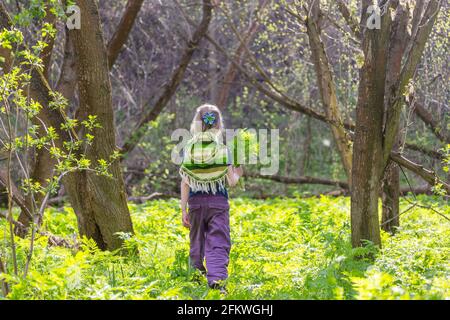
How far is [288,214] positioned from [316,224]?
1020 mm

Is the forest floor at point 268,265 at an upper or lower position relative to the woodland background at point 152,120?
lower

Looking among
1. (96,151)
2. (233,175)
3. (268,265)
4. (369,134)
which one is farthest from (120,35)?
(268,265)

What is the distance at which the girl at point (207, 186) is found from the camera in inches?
290

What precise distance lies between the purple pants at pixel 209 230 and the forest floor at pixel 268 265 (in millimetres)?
211

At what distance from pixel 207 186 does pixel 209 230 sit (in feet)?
1.37

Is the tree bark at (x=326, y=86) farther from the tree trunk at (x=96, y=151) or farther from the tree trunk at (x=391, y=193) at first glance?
the tree trunk at (x=96, y=151)

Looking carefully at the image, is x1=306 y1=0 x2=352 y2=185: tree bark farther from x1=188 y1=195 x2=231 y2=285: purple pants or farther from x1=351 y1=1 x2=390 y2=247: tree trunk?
x1=188 y1=195 x2=231 y2=285: purple pants

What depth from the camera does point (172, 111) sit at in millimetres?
→ 21516

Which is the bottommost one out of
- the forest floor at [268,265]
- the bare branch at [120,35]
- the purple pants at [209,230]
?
the forest floor at [268,265]

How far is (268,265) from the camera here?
743 centimetres

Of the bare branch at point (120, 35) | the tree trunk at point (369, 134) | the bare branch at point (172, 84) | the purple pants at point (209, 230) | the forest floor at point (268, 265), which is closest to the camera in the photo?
the forest floor at point (268, 265)

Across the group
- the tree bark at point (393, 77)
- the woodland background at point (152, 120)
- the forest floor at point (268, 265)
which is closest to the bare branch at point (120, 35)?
the woodland background at point (152, 120)
